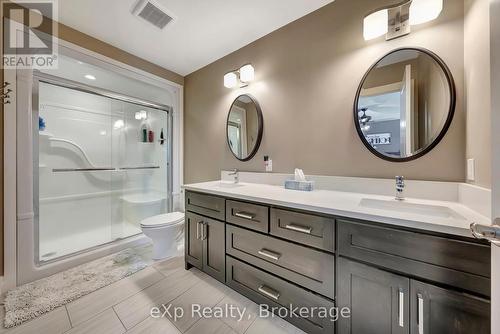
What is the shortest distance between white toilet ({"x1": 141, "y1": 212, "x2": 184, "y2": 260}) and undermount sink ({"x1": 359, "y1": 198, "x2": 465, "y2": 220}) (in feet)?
5.85

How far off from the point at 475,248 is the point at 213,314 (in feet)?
4.75

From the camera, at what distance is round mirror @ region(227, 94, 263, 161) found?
196 cm

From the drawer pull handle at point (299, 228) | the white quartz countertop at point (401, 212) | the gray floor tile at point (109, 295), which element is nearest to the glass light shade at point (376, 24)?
the white quartz countertop at point (401, 212)

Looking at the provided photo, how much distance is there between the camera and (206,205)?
159cm

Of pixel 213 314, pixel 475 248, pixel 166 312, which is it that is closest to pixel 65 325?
pixel 166 312

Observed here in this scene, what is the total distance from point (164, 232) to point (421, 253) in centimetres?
201

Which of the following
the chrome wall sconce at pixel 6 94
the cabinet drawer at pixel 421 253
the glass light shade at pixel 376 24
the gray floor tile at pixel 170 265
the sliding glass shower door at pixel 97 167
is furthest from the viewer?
the sliding glass shower door at pixel 97 167

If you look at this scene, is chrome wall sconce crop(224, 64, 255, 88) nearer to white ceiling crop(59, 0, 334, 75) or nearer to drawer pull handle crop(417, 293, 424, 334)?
white ceiling crop(59, 0, 334, 75)

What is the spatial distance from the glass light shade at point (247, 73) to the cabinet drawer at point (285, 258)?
1.51 meters

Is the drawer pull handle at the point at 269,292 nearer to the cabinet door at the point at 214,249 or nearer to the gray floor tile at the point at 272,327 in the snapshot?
the gray floor tile at the point at 272,327

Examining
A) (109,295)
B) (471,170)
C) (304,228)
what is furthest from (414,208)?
(109,295)

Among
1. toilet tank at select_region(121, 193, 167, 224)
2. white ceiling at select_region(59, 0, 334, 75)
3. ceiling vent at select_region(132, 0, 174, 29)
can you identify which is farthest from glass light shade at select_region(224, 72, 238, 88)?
toilet tank at select_region(121, 193, 167, 224)

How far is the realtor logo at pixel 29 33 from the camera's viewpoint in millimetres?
1494

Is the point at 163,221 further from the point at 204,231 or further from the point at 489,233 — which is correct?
the point at 489,233
